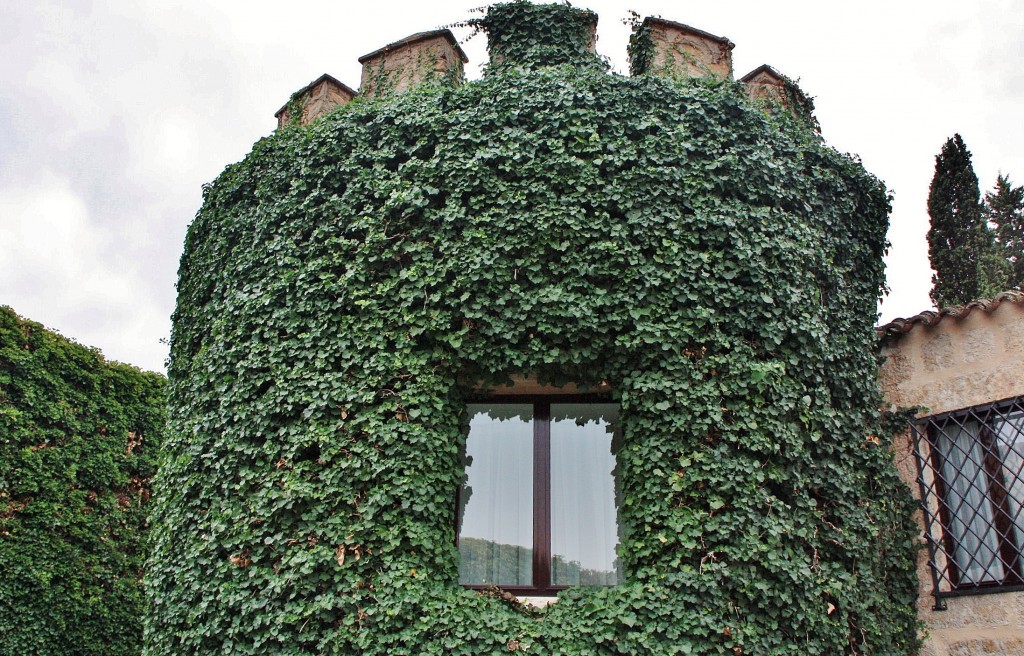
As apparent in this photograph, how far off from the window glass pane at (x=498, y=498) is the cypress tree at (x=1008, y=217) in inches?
760

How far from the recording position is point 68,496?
9.34 meters

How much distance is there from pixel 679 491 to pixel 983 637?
2.82 m

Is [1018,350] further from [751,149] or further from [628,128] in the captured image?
[628,128]

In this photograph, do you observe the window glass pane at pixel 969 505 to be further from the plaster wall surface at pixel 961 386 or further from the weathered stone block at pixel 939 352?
the weathered stone block at pixel 939 352

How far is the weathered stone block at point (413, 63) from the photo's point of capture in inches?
292

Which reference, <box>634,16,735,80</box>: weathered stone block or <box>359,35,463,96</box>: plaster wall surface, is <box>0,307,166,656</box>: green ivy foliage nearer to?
<box>359,35,463,96</box>: plaster wall surface

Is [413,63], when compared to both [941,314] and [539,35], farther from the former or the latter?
[941,314]

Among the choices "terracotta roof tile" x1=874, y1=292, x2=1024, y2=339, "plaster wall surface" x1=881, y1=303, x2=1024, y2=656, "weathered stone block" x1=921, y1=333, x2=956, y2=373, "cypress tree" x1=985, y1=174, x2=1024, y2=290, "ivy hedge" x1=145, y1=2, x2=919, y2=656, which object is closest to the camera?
"ivy hedge" x1=145, y1=2, x2=919, y2=656

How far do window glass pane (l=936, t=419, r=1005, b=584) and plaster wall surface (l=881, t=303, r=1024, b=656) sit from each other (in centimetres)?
19

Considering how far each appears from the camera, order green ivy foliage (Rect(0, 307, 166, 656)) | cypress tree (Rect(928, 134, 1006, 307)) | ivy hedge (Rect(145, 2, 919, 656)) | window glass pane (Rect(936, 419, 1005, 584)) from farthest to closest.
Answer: cypress tree (Rect(928, 134, 1006, 307)) < green ivy foliage (Rect(0, 307, 166, 656)) < window glass pane (Rect(936, 419, 1005, 584)) < ivy hedge (Rect(145, 2, 919, 656))

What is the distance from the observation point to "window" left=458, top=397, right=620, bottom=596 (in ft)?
19.7

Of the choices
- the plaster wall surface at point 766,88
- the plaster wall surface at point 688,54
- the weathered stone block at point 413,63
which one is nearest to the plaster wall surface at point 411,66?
the weathered stone block at point 413,63

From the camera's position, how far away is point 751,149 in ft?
21.5

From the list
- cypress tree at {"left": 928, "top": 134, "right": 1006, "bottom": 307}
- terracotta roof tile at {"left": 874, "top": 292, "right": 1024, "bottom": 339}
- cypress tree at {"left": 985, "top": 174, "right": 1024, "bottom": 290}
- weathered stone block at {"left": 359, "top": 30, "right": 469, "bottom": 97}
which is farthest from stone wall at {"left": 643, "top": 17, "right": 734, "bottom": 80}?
cypress tree at {"left": 985, "top": 174, "right": 1024, "bottom": 290}
